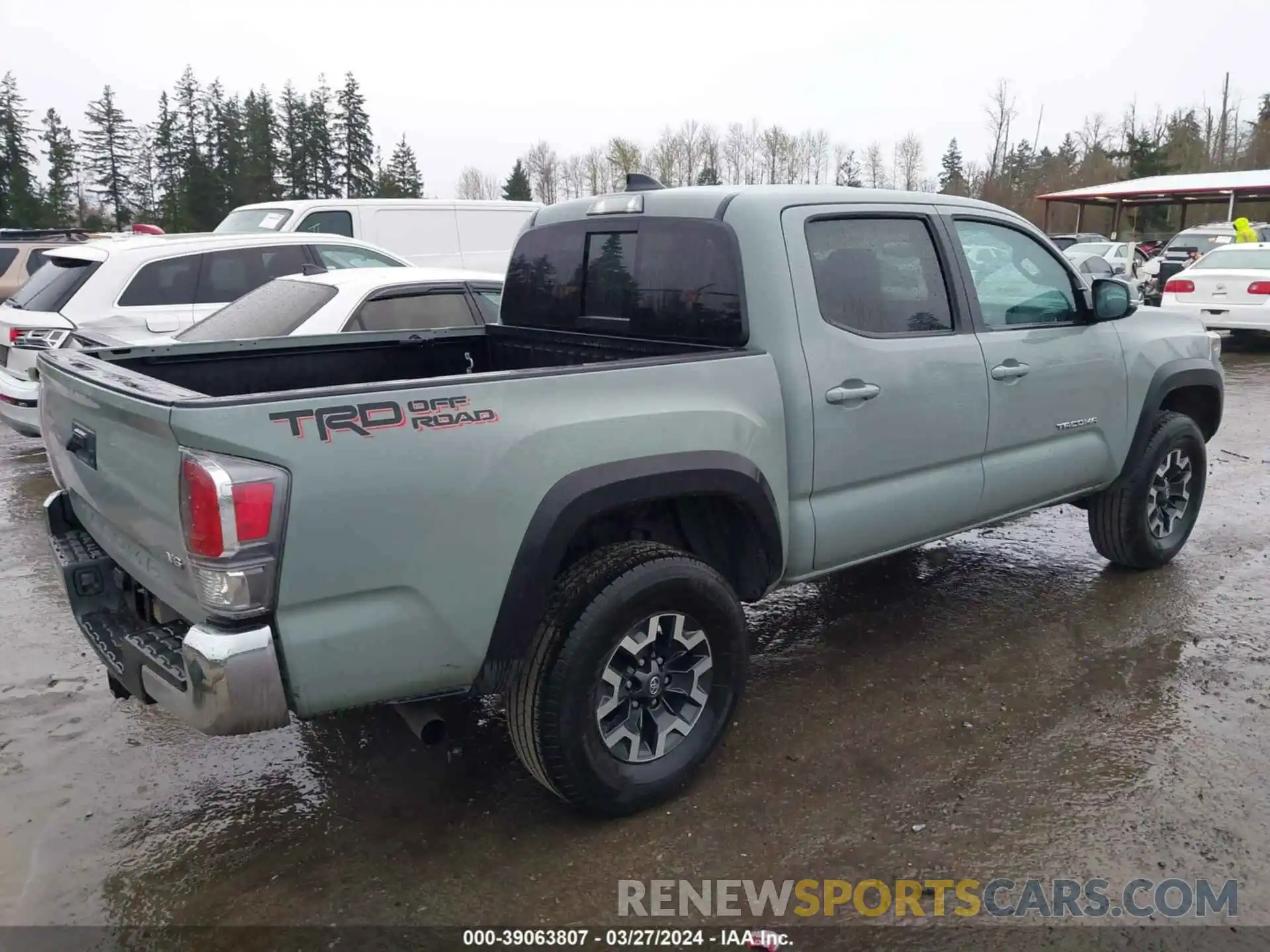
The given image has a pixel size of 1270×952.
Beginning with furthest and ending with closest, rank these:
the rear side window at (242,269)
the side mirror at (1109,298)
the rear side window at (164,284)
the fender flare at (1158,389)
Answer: the rear side window at (242,269), the rear side window at (164,284), the fender flare at (1158,389), the side mirror at (1109,298)

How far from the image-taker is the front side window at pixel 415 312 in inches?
250

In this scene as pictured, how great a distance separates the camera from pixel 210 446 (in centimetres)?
233

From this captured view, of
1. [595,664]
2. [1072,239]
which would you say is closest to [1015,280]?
[595,664]

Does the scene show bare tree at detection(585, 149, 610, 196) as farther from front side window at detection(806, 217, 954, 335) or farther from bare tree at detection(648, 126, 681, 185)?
front side window at detection(806, 217, 954, 335)

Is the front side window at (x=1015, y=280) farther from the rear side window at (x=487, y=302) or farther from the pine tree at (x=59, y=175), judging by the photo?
the pine tree at (x=59, y=175)

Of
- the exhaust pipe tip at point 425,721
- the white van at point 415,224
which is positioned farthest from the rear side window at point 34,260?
the exhaust pipe tip at point 425,721

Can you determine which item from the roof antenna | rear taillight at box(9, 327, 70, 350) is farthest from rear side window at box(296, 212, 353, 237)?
the roof antenna

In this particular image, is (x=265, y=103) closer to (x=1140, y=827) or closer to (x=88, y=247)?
(x=88, y=247)

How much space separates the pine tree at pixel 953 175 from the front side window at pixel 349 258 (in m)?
55.6

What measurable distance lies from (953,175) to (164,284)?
80.5 m

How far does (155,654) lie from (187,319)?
6.05 m

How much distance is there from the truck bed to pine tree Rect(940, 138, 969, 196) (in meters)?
59.4

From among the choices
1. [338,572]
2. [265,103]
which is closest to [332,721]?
[338,572]

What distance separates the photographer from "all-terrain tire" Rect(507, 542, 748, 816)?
2.88 metres
